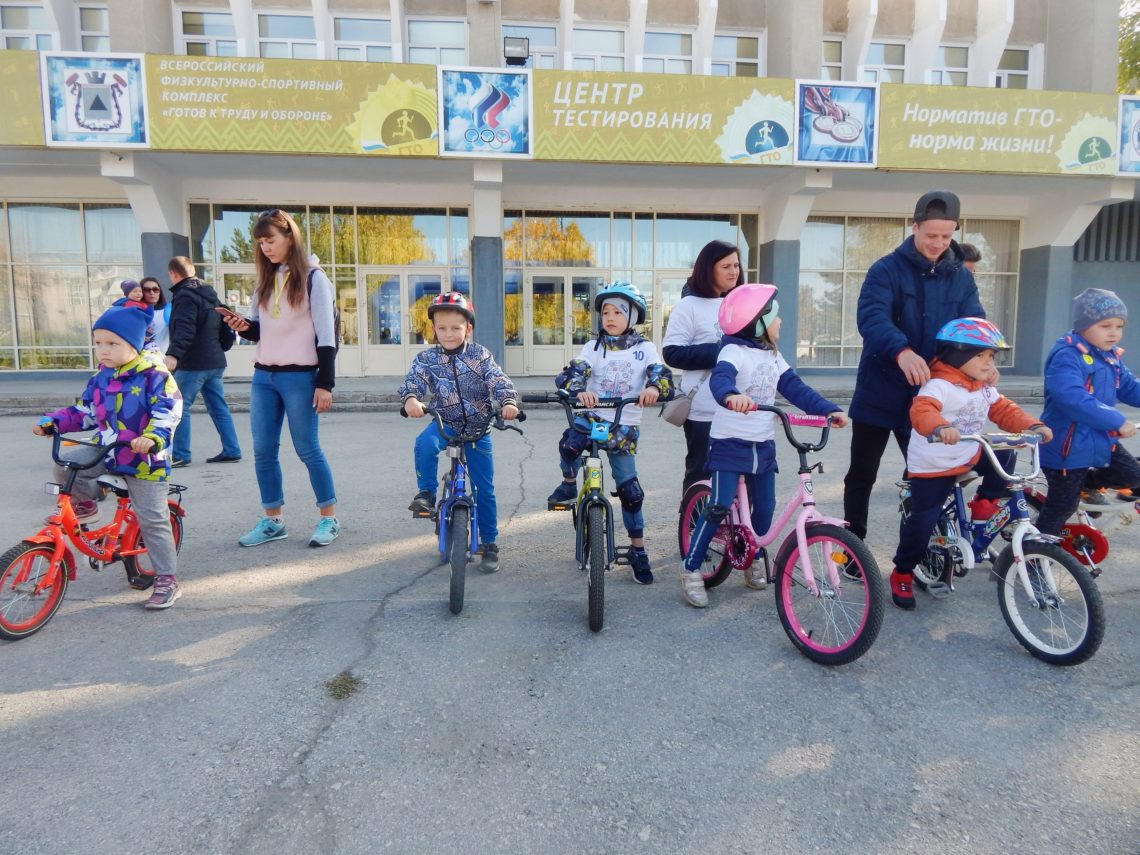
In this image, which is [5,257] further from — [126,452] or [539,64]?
[126,452]

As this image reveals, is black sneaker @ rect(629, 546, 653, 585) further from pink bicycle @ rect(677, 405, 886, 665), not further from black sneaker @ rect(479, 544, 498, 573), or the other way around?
black sneaker @ rect(479, 544, 498, 573)

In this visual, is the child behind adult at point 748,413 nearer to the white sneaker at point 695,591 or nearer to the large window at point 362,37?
the white sneaker at point 695,591

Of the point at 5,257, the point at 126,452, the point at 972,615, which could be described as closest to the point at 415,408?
the point at 126,452

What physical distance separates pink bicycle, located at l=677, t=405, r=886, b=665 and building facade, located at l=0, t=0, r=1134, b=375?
12294mm

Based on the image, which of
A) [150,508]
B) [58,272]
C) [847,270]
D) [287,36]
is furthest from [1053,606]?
[58,272]

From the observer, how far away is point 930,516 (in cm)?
350

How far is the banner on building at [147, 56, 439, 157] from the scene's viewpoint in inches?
500

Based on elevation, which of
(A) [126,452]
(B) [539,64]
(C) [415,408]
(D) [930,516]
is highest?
(B) [539,64]

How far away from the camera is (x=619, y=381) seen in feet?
12.9

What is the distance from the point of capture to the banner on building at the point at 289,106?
12711 mm

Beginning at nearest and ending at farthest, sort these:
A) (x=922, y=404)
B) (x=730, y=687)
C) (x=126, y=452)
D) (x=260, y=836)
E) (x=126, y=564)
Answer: (x=260, y=836)
(x=730, y=687)
(x=922, y=404)
(x=126, y=452)
(x=126, y=564)

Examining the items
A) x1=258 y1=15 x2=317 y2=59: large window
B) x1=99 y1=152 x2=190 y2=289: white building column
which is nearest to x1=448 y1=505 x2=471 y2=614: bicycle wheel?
x1=99 y1=152 x2=190 y2=289: white building column

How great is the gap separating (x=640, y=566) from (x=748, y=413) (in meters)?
1.15

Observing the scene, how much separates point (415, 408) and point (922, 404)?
7.93ft
